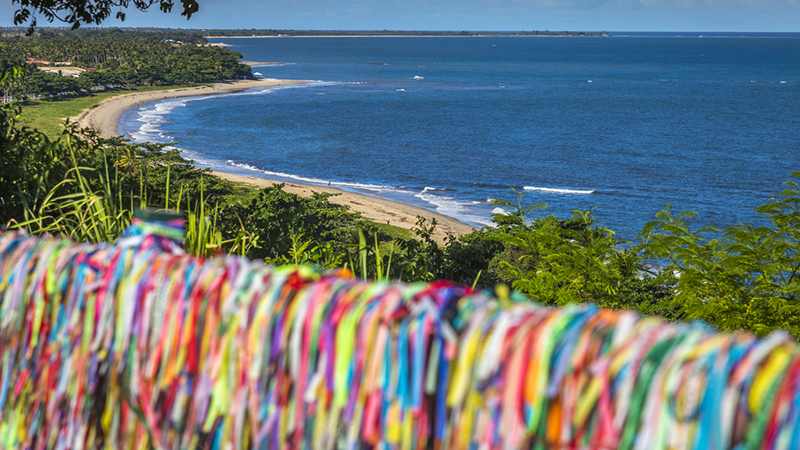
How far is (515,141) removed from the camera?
225 feet

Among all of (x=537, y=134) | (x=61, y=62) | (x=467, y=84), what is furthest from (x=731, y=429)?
(x=61, y=62)

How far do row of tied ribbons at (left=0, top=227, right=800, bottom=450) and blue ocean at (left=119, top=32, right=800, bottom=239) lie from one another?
105 ft

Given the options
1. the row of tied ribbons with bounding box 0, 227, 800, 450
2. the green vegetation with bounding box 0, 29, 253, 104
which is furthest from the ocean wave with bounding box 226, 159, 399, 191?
the green vegetation with bounding box 0, 29, 253, 104

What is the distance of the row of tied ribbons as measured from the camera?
3.26ft

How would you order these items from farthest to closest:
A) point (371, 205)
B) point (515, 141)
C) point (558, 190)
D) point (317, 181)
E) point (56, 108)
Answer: point (56, 108) → point (515, 141) → point (317, 181) → point (558, 190) → point (371, 205)

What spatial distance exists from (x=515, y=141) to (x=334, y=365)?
2720 inches

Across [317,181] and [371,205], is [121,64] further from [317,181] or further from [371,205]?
[371,205]

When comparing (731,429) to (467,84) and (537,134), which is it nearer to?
(537,134)

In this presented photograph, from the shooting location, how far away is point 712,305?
6.19 m

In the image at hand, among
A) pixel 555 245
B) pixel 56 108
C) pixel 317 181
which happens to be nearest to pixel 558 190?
pixel 317 181

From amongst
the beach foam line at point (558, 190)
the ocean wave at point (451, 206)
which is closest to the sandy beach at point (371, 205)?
the ocean wave at point (451, 206)

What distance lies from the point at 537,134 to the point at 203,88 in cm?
6816

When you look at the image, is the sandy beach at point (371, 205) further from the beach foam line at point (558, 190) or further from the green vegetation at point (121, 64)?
the green vegetation at point (121, 64)

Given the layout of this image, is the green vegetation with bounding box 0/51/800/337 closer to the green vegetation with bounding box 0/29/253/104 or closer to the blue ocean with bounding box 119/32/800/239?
the blue ocean with bounding box 119/32/800/239
